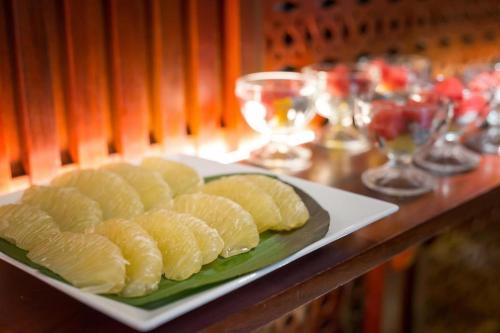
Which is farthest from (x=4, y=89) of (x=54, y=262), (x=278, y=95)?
(x=278, y=95)

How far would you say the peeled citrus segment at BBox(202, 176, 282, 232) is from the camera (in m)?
0.75

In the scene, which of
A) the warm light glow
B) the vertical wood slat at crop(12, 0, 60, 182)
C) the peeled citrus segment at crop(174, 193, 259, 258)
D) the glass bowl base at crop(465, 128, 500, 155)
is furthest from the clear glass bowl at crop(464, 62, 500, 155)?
the vertical wood slat at crop(12, 0, 60, 182)

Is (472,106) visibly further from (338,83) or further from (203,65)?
(203,65)

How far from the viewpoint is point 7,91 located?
882mm

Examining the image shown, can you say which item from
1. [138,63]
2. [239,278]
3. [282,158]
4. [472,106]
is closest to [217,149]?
[282,158]

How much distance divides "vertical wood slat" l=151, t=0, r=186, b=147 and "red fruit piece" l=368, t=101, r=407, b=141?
1.12ft

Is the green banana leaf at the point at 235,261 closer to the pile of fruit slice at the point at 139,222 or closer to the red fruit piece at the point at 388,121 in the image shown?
the pile of fruit slice at the point at 139,222

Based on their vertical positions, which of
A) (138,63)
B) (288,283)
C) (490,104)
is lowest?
(288,283)

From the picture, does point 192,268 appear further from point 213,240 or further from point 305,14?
point 305,14

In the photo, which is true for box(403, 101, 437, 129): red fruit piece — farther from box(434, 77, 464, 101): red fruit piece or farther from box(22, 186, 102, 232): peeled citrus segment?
box(22, 186, 102, 232): peeled citrus segment

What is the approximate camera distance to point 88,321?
2.01 feet

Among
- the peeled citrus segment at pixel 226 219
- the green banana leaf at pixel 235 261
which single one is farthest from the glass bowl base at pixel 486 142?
the peeled citrus segment at pixel 226 219

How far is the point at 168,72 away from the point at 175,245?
1.64ft

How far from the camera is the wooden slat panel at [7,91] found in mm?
860
